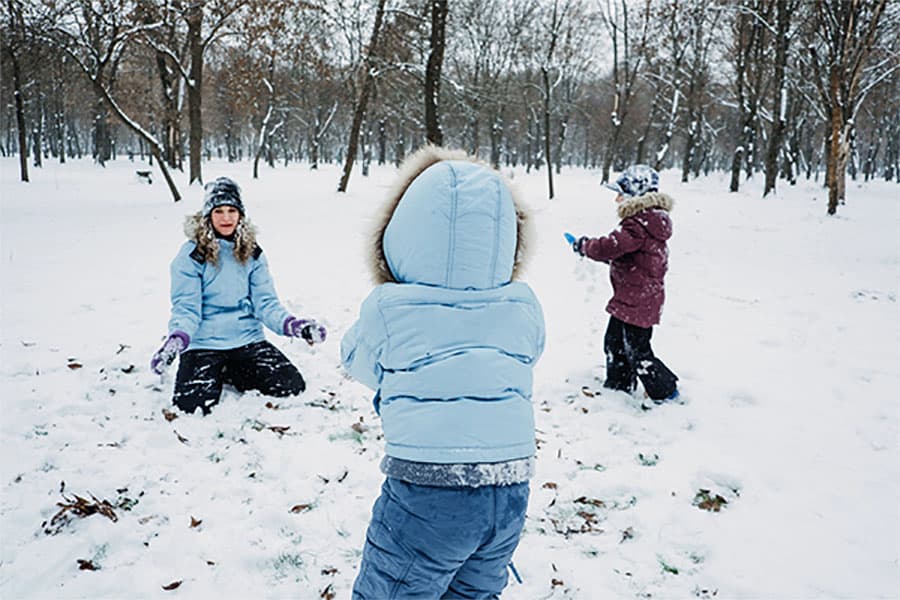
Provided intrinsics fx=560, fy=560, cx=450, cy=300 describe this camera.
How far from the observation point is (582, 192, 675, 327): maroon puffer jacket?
433cm

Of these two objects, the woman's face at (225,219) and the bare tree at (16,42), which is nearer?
the woman's face at (225,219)

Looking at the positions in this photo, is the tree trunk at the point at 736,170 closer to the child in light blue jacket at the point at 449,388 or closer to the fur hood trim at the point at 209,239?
the fur hood trim at the point at 209,239

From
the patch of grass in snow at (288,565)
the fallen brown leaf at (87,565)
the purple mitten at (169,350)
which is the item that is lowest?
the patch of grass in snow at (288,565)

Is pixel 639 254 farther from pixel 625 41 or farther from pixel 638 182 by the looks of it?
pixel 625 41

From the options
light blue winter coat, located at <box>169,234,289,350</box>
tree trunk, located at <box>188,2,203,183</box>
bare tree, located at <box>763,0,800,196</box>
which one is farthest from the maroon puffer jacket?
bare tree, located at <box>763,0,800,196</box>

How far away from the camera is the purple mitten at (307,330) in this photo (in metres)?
3.94

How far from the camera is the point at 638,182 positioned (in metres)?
4.34

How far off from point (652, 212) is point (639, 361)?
3.92 feet

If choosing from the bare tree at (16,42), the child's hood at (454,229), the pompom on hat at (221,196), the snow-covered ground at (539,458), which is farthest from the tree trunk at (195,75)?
the child's hood at (454,229)

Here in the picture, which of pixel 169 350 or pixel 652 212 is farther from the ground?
pixel 652 212

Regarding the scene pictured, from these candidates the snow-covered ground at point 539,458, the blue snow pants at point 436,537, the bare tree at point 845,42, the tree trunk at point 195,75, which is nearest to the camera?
the blue snow pants at point 436,537

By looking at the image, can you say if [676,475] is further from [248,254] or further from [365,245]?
[248,254]

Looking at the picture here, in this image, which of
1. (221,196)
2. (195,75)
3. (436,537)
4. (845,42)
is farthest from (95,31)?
(845,42)

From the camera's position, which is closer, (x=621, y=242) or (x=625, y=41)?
(x=621, y=242)
